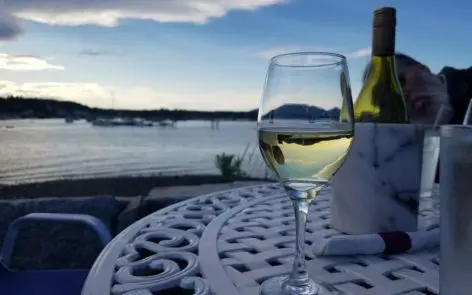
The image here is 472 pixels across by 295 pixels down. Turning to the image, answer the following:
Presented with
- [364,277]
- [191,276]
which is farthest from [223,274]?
[364,277]

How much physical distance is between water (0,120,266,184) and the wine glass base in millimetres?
2338

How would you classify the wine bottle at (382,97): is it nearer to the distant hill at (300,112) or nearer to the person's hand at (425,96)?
the person's hand at (425,96)

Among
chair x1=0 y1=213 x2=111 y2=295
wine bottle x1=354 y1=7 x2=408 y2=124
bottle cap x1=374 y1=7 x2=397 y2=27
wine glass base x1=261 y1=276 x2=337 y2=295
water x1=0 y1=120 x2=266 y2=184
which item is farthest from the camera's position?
water x1=0 y1=120 x2=266 y2=184

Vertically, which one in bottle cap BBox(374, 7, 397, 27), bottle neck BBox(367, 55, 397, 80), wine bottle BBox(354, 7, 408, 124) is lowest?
wine bottle BBox(354, 7, 408, 124)

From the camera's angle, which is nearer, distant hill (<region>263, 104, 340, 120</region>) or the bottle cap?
distant hill (<region>263, 104, 340, 120</region>)

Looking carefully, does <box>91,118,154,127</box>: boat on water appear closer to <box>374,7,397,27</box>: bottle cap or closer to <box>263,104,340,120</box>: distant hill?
<box>374,7,397,27</box>: bottle cap

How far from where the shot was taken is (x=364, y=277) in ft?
1.72

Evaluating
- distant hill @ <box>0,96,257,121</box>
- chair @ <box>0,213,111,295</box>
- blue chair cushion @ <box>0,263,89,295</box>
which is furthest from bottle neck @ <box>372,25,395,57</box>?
distant hill @ <box>0,96,257,121</box>

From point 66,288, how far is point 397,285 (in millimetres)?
980

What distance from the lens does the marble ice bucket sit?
2.23 ft

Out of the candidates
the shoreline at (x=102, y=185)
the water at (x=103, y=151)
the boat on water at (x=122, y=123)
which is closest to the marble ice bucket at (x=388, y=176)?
the water at (x=103, y=151)

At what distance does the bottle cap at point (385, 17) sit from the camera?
694 mm

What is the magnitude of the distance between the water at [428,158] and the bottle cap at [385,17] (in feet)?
0.56

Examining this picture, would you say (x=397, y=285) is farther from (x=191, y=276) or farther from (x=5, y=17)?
(x=5, y=17)
